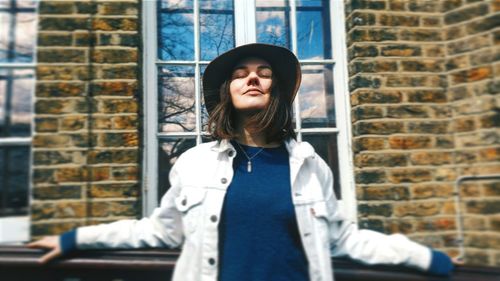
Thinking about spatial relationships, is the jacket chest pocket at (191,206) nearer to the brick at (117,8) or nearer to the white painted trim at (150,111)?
the white painted trim at (150,111)

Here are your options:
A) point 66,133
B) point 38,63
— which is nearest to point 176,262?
point 66,133

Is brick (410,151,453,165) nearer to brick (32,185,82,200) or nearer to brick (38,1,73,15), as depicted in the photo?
brick (32,185,82,200)

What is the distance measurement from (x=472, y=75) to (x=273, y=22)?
4.43ft

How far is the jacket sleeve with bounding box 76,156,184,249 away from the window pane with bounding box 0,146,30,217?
924 millimetres

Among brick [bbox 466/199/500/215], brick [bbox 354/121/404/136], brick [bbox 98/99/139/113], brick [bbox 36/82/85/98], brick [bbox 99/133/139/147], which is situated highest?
brick [bbox 36/82/85/98]

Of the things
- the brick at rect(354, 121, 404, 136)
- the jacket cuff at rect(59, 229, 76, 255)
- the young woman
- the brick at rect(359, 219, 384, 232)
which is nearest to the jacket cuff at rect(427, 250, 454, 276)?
the young woman

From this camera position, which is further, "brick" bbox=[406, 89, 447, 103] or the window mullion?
the window mullion

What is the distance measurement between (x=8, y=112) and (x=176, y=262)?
156 cm

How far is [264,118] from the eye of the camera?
1698mm

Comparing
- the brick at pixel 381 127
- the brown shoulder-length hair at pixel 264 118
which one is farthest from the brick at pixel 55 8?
the brick at pixel 381 127

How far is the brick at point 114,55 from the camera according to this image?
2297 millimetres

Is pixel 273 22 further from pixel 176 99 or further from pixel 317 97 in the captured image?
pixel 176 99

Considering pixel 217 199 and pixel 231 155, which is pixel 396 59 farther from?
pixel 217 199

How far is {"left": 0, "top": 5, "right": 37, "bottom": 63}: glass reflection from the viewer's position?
2410mm
